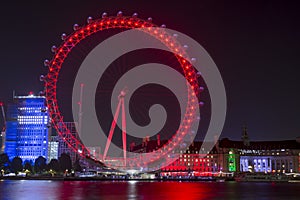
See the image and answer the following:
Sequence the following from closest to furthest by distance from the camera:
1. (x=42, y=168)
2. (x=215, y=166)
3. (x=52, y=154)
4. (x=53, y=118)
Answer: (x=53, y=118) → (x=42, y=168) → (x=215, y=166) → (x=52, y=154)

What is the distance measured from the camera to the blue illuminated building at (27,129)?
103 metres

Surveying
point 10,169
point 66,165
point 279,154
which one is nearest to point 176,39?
point 66,165

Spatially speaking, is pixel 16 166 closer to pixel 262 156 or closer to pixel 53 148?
pixel 53 148

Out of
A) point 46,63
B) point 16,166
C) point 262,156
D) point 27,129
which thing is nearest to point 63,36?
point 46,63

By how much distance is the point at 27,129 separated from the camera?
104188 mm

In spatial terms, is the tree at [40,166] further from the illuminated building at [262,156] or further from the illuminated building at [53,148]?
the illuminated building at [262,156]

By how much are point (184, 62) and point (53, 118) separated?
40.3 feet

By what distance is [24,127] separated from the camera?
342 ft

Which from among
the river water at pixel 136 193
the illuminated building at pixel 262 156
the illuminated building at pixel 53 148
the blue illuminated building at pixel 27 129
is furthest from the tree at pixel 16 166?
the illuminated building at pixel 262 156

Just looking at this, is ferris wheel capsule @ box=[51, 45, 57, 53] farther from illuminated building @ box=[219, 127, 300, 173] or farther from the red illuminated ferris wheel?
illuminated building @ box=[219, 127, 300, 173]

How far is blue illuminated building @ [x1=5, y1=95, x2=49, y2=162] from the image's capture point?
103 m

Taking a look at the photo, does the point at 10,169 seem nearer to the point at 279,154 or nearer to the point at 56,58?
the point at 56,58

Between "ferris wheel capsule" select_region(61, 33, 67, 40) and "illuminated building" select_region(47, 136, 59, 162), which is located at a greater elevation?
"ferris wheel capsule" select_region(61, 33, 67, 40)

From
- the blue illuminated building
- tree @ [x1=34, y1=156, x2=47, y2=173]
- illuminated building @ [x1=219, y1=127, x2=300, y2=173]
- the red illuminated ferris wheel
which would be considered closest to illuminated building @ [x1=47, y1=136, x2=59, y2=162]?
the blue illuminated building
